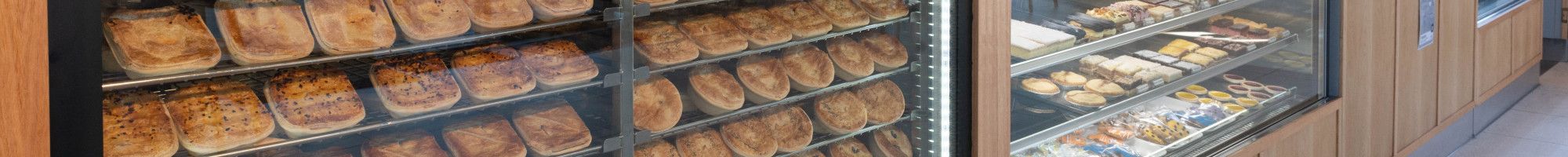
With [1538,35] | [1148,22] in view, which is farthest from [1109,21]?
[1538,35]

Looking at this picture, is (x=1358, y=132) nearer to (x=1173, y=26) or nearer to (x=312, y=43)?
(x=1173, y=26)

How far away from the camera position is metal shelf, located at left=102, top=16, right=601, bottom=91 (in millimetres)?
1628

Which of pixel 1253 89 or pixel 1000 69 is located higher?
pixel 1000 69

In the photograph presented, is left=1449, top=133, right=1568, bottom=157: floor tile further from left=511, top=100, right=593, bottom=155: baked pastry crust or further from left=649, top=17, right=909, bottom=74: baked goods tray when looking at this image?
left=511, top=100, right=593, bottom=155: baked pastry crust

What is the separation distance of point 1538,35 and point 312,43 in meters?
5.90

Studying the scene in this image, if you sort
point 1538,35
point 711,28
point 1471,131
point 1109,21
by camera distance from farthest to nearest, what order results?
point 1538,35, point 1471,131, point 1109,21, point 711,28

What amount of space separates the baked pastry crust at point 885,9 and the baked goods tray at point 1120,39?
0.30 m

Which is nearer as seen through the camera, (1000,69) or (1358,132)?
→ (1000,69)

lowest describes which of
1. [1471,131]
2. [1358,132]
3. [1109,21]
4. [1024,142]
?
[1471,131]

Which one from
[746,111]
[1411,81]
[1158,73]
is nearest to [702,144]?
[746,111]

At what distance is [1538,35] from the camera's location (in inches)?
238

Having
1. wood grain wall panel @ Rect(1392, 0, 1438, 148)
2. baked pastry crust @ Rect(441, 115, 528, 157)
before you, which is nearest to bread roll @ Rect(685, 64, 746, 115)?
baked pastry crust @ Rect(441, 115, 528, 157)

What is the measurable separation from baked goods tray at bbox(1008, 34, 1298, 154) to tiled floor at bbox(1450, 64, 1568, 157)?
1539 mm

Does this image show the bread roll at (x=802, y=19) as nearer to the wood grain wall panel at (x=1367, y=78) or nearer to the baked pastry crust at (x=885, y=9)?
the baked pastry crust at (x=885, y=9)
